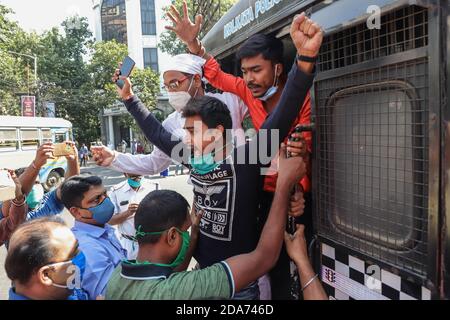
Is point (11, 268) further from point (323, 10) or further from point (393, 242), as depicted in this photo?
point (323, 10)

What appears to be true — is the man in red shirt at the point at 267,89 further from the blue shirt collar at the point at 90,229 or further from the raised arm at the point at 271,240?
the blue shirt collar at the point at 90,229

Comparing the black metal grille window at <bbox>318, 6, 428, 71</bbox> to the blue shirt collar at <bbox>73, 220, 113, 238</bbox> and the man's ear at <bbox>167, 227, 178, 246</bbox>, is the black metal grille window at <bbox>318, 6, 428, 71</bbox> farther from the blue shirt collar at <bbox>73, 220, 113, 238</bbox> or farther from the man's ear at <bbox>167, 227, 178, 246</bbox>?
the blue shirt collar at <bbox>73, 220, 113, 238</bbox>

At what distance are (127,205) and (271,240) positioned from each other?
2.31 metres

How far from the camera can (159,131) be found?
7.05 ft

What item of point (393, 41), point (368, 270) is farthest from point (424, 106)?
point (368, 270)

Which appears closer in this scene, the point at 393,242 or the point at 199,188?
the point at 393,242

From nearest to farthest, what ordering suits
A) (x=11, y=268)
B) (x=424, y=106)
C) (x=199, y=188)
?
(x=424, y=106), (x=11, y=268), (x=199, y=188)

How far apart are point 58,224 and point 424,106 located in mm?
1561

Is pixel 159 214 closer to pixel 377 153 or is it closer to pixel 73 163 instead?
pixel 377 153

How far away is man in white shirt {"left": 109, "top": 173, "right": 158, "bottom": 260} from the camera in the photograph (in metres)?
3.22

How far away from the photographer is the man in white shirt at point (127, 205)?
10.6ft

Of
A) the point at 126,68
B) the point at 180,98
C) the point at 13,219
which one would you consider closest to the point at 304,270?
the point at 180,98

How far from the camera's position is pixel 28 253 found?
141 centimetres

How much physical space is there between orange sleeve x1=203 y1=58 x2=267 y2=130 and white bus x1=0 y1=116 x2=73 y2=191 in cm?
1115
